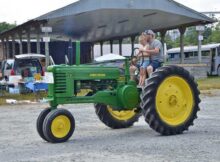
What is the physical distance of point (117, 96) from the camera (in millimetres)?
9891

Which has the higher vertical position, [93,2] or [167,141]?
[93,2]

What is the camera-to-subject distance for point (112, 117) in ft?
35.7

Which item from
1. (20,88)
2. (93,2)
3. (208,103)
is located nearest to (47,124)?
(208,103)

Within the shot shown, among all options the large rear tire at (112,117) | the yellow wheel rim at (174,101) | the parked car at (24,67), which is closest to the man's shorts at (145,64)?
the yellow wheel rim at (174,101)

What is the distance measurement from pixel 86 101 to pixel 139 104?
104cm

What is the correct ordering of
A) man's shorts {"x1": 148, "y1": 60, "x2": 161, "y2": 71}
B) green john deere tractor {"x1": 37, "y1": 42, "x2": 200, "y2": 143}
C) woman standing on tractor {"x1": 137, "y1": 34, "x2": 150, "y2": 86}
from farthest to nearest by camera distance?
1. man's shorts {"x1": 148, "y1": 60, "x2": 161, "y2": 71}
2. woman standing on tractor {"x1": 137, "y1": 34, "x2": 150, "y2": 86}
3. green john deere tractor {"x1": 37, "y1": 42, "x2": 200, "y2": 143}

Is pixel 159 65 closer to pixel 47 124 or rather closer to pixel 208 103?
pixel 47 124

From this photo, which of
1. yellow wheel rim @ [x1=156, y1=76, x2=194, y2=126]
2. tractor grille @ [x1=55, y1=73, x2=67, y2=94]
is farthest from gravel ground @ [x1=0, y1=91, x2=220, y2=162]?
tractor grille @ [x1=55, y1=73, x2=67, y2=94]

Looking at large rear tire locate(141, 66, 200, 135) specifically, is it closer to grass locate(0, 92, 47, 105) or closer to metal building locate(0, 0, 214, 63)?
grass locate(0, 92, 47, 105)

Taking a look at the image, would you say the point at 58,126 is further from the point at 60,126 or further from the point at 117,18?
the point at 117,18

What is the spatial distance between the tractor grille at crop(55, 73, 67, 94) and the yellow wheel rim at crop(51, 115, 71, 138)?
1.60 feet

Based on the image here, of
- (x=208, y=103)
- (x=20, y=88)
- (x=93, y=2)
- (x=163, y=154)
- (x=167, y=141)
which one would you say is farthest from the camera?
(x=93, y=2)

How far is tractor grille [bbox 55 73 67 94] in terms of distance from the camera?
9.28 meters

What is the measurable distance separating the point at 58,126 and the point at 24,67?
1630 centimetres
